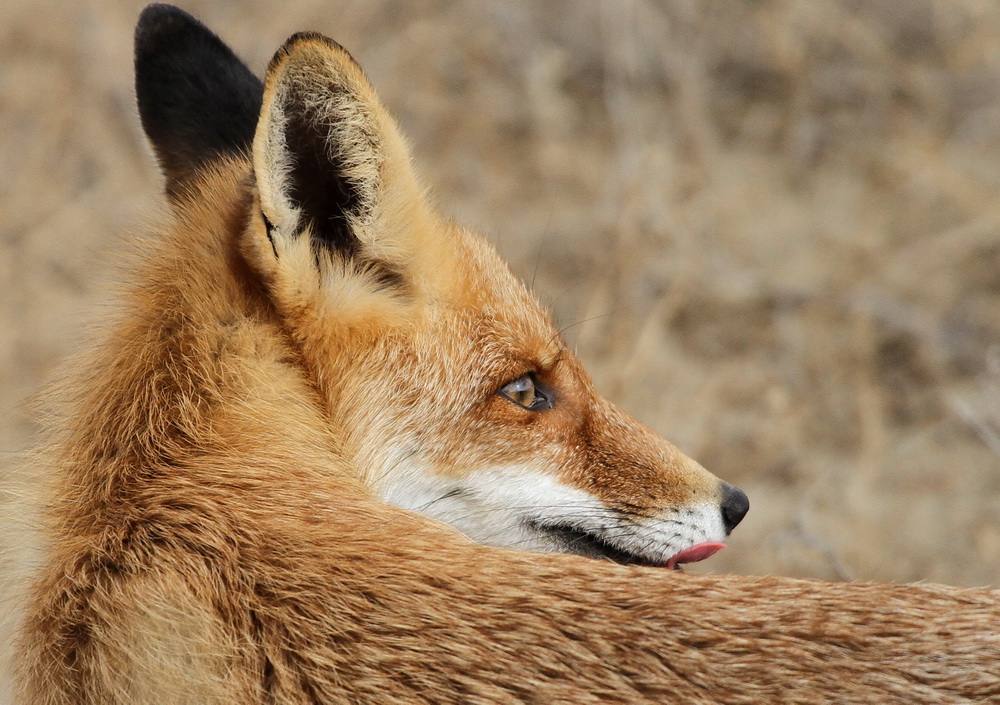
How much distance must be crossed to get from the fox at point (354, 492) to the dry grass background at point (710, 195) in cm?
289

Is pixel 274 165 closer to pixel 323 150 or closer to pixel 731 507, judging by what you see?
pixel 323 150

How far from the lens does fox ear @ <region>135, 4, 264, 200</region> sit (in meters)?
3.53

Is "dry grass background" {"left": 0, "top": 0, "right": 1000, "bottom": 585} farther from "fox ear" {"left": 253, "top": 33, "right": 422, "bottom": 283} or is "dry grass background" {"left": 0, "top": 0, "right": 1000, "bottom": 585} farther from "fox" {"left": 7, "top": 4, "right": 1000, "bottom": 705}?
"fox ear" {"left": 253, "top": 33, "right": 422, "bottom": 283}

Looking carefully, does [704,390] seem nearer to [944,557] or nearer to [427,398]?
[944,557]

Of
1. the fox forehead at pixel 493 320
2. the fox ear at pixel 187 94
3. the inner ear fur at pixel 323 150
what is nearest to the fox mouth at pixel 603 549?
the fox forehead at pixel 493 320

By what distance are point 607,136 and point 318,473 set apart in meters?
5.84

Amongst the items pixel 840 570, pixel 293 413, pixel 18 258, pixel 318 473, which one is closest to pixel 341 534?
pixel 318 473

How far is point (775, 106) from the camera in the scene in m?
7.77

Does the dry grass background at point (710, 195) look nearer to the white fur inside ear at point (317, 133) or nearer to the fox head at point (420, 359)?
the fox head at point (420, 359)

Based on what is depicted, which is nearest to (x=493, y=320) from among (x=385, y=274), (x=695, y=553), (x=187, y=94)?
(x=385, y=274)

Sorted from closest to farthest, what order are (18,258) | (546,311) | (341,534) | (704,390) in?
(341,534) → (546,311) → (704,390) → (18,258)

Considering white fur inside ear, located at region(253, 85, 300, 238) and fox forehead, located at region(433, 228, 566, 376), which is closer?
white fur inside ear, located at region(253, 85, 300, 238)

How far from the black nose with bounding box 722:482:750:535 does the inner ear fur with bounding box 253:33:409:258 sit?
1276 mm

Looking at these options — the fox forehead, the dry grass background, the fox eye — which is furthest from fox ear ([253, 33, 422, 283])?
the dry grass background
